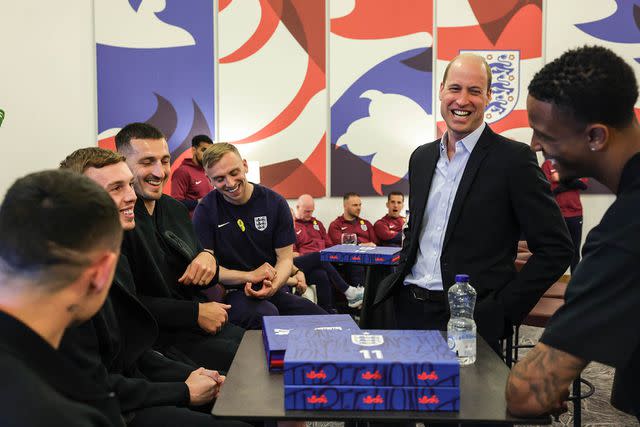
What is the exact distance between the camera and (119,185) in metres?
1.99

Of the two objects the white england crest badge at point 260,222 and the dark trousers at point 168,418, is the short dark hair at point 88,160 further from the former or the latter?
Result: the white england crest badge at point 260,222

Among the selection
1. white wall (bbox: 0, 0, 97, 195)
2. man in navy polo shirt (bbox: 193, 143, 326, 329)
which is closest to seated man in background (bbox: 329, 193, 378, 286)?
white wall (bbox: 0, 0, 97, 195)

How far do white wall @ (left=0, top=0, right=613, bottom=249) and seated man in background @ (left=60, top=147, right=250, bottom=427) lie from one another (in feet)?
18.8

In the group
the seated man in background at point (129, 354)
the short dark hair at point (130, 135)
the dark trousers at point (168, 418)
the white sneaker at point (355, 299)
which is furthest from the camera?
the white sneaker at point (355, 299)

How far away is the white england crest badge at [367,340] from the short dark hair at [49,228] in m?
0.74

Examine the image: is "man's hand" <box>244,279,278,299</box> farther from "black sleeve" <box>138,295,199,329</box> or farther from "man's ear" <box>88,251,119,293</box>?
"man's ear" <box>88,251,119,293</box>

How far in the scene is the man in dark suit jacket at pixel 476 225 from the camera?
2029mm

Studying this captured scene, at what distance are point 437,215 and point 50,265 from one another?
1.57m

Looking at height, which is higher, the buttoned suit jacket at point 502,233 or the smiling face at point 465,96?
the smiling face at point 465,96

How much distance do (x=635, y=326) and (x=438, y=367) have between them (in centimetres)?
40

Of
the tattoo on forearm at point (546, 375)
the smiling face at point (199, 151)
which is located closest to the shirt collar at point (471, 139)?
the tattoo on forearm at point (546, 375)

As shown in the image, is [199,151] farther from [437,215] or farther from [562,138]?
[562,138]

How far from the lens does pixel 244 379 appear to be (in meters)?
1.55

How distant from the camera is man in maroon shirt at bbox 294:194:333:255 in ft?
20.5
